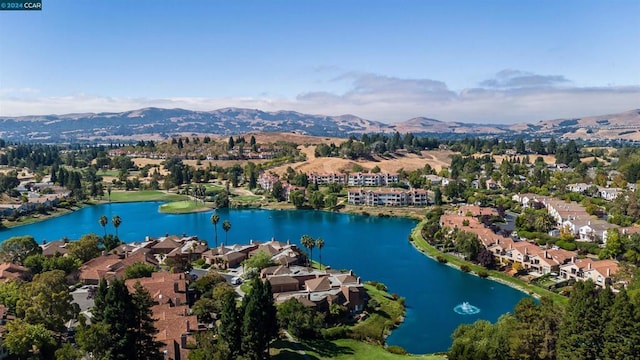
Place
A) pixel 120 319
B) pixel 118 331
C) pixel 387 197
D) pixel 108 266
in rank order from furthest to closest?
pixel 387 197 < pixel 108 266 < pixel 120 319 < pixel 118 331

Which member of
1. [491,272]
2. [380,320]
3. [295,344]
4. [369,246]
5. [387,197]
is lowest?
[369,246]

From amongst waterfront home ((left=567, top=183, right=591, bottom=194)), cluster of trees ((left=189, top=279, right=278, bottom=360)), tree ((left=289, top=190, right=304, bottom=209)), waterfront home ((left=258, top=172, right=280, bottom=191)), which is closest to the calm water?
tree ((left=289, top=190, right=304, bottom=209))

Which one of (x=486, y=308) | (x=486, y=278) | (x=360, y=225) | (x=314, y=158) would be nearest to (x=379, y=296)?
(x=486, y=308)

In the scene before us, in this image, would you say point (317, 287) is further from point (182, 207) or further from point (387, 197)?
point (182, 207)

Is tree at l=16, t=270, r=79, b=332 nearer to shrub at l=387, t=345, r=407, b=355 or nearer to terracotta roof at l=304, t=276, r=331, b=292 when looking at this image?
terracotta roof at l=304, t=276, r=331, b=292

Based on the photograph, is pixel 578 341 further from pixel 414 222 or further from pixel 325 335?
pixel 414 222

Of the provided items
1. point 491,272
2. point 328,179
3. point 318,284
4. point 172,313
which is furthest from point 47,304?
point 328,179

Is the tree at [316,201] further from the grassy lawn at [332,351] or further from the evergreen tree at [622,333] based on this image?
the evergreen tree at [622,333]

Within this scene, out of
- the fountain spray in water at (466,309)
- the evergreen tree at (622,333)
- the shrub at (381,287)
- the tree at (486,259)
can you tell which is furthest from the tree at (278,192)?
the evergreen tree at (622,333)
